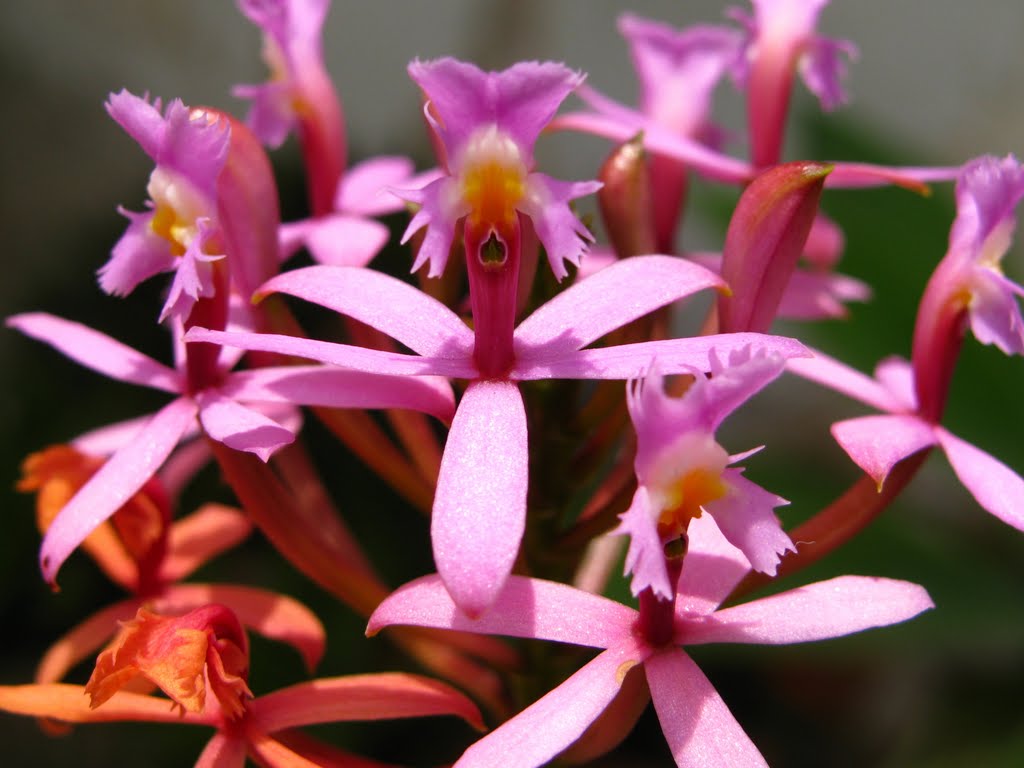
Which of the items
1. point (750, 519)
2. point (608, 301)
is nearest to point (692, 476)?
point (750, 519)

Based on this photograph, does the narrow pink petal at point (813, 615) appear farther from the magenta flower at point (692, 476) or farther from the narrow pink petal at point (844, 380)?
the narrow pink petal at point (844, 380)

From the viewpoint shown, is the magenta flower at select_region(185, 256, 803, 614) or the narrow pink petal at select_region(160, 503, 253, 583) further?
the narrow pink petal at select_region(160, 503, 253, 583)

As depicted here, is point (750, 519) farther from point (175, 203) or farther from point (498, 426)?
point (175, 203)

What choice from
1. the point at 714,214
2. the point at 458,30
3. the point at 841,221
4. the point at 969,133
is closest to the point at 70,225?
the point at 458,30

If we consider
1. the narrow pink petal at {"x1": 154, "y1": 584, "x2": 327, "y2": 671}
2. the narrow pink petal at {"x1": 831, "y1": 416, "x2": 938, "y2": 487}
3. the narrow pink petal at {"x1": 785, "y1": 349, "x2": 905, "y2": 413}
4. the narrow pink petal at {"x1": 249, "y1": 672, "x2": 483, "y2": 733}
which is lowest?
the narrow pink petal at {"x1": 249, "y1": 672, "x2": 483, "y2": 733}

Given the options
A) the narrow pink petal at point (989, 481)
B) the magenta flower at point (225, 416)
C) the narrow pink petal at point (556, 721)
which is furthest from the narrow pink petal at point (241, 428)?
the narrow pink petal at point (989, 481)

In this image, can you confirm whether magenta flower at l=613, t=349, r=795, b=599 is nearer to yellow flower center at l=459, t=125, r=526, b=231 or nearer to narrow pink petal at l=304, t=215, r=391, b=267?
yellow flower center at l=459, t=125, r=526, b=231

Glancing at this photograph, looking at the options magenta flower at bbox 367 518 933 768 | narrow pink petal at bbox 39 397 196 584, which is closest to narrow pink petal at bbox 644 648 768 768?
magenta flower at bbox 367 518 933 768
